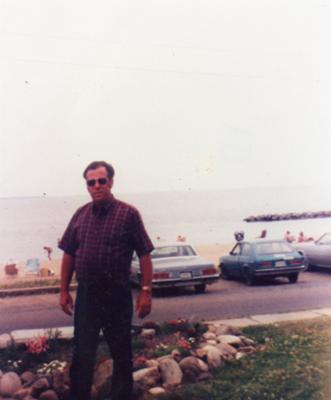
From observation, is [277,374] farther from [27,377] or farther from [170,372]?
[27,377]

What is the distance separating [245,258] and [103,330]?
35.0 feet

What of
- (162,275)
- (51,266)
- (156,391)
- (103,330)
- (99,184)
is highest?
(99,184)

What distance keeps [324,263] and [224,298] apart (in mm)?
4970

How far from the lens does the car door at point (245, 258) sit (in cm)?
1435

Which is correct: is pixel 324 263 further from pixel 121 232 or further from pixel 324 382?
pixel 121 232

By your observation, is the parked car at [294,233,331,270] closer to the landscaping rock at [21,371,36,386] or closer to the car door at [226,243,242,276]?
the car door at [226,243,242,276]

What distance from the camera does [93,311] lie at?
4.19 metres

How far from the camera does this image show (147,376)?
5.11 metres

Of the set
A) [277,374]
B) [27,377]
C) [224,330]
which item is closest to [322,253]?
[224,330]

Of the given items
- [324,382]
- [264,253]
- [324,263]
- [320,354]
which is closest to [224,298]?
[264,253]

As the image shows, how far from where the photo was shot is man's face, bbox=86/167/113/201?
4293mm

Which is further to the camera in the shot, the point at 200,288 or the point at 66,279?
the point at 200,288

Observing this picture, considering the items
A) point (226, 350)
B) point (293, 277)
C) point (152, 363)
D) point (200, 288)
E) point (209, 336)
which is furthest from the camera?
point (293, 277)

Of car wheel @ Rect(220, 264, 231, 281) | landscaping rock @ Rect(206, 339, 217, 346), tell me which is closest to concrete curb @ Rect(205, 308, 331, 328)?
landscaping rock @ Rect(206, 339, 217, 346)
